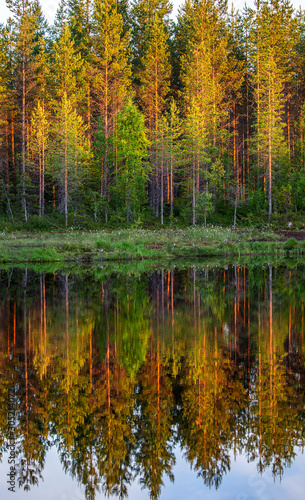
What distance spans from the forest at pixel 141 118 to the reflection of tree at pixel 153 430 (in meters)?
34.8

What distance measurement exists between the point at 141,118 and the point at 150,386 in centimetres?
3909

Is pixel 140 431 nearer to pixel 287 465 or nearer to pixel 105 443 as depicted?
pixel 105 443

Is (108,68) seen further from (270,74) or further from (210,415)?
(210,415)

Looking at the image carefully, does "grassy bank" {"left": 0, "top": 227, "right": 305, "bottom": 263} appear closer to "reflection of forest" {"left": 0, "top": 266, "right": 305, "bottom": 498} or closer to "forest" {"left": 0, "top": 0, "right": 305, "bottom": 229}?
"forest" {"left": 0, "top": 0, "right": 305, "bottom": 229}

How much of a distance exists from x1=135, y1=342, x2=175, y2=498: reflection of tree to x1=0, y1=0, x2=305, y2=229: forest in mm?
34793

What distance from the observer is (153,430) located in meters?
5.75

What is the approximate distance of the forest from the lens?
43594 mm

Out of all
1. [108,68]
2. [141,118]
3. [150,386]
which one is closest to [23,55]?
[108,68]

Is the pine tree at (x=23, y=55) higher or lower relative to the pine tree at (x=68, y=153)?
higher

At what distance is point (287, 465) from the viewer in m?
5.16

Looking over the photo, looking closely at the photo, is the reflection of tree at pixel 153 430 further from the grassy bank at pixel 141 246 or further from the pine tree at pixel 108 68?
the pine tree at pixel 108 68

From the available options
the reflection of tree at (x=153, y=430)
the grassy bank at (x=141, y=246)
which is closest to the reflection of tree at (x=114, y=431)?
the reflection of tree at (x=153, y=430)

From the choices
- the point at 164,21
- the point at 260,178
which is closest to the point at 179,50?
the point at 164,21

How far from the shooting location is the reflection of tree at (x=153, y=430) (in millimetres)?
5086
